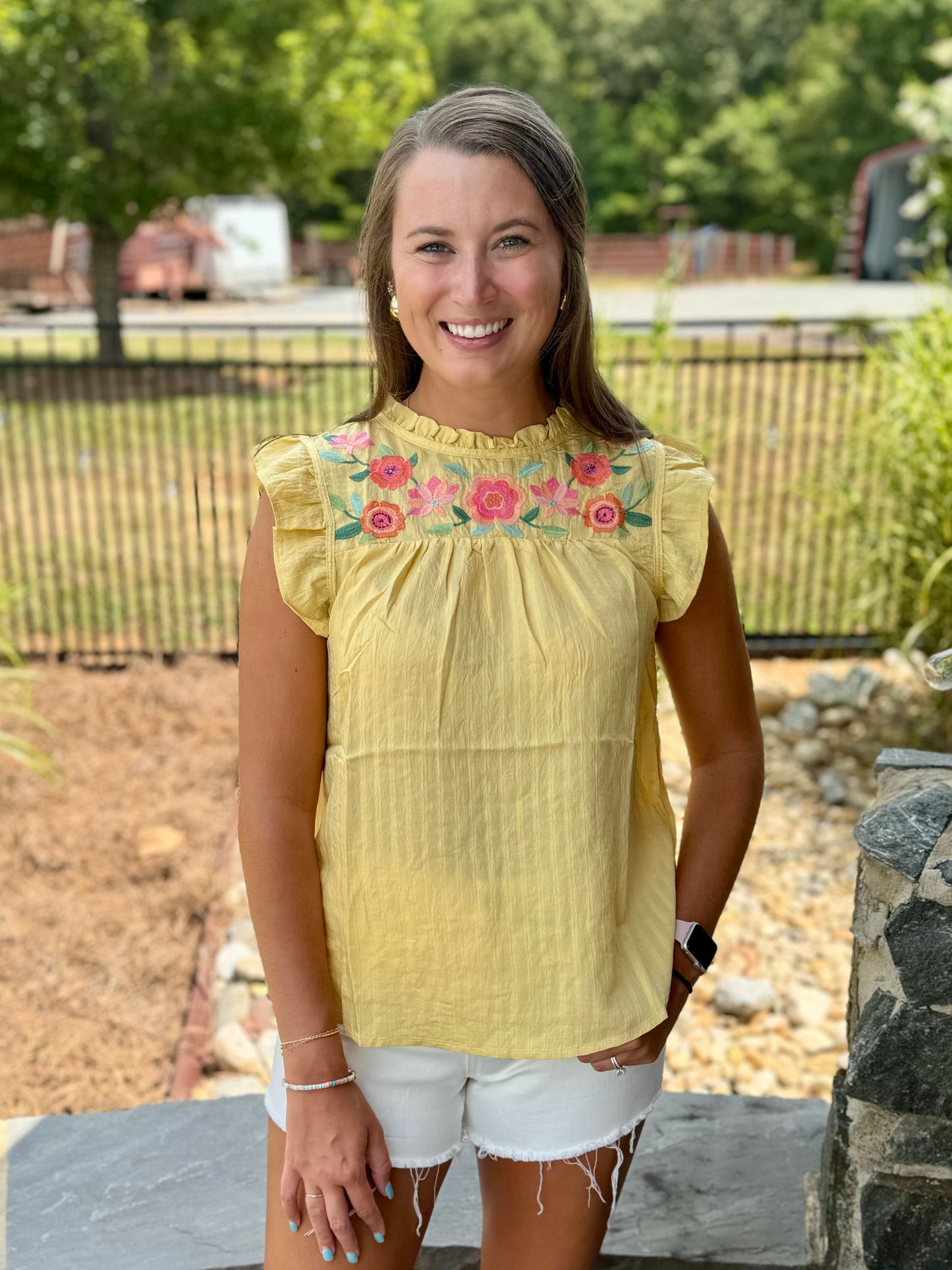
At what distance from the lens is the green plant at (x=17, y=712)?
14.9 ft

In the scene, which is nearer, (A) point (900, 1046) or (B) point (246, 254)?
(A) point (900, 1046)

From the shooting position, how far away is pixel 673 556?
1.47 m

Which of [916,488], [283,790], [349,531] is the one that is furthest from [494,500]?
[916,488]

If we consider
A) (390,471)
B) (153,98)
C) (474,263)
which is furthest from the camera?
(153,98)

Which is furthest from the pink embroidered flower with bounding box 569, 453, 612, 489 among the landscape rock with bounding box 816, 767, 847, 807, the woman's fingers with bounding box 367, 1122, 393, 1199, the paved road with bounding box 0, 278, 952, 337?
the paved road with bounding box 0, 278, 952, 337

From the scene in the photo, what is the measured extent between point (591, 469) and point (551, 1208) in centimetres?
90

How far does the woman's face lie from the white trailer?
24.9 meters

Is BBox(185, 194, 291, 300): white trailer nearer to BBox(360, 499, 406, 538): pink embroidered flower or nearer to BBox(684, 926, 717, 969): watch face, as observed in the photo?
BBox(360, 499, 406, 538): pink embroidered flower

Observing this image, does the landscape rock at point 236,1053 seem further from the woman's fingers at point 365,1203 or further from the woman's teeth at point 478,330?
the woman's teeth at point 478,330

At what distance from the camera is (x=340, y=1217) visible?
1.40 m

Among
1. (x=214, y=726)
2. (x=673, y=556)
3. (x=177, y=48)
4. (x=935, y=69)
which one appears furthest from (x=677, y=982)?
(x=935, y=69)

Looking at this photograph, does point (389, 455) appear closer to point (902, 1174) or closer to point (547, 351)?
point (547, 351)

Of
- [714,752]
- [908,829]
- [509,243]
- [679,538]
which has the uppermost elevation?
[509,243]

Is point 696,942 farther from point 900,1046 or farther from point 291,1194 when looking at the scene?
point 291,1194
